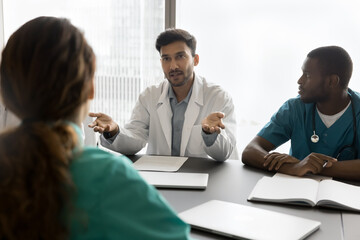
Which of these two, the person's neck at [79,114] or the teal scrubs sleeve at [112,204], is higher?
the person's neck at [79,114]

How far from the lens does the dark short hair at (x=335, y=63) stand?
1955 mm

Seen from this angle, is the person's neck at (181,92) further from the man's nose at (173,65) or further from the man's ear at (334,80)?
the man's ear at (334,80)

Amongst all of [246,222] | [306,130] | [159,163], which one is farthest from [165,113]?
[246,222]

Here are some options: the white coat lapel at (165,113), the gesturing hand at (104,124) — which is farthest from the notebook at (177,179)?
the white coat lapel at (165,113)

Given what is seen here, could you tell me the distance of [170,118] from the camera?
7.49 ft

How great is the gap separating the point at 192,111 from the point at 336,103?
757 mm

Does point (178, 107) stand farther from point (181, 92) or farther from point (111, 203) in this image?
point (111, 203)

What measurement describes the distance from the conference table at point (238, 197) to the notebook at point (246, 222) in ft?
0.09

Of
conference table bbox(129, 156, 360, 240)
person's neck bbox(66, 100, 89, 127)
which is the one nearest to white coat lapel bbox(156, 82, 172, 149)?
conference table bbox(129, 156, 360, 240)

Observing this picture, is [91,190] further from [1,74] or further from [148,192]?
[1,74]

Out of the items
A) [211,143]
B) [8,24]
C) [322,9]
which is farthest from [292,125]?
[8,24]

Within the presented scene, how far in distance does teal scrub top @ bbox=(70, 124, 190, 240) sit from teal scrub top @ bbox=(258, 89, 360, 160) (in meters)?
1.43

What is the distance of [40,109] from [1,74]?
0.33 feet

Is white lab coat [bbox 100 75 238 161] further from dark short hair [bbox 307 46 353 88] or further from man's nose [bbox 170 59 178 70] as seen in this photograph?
dark short hair [bbox 307 46 353 88]
